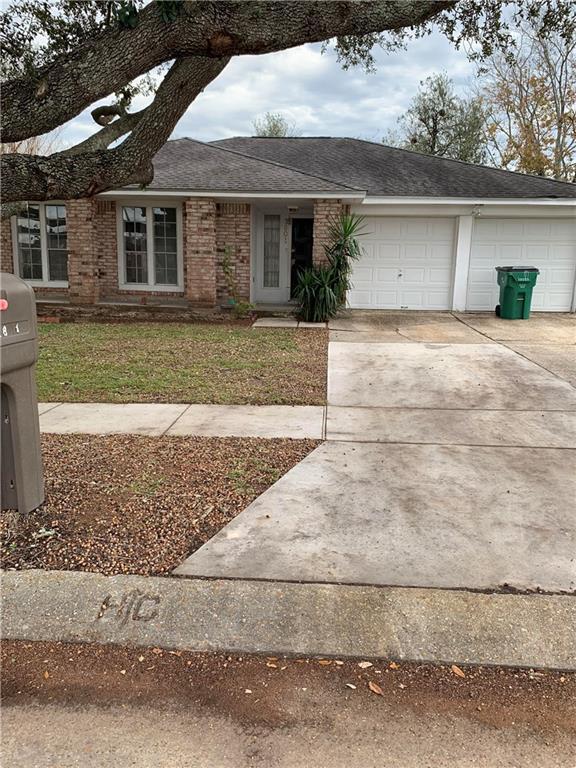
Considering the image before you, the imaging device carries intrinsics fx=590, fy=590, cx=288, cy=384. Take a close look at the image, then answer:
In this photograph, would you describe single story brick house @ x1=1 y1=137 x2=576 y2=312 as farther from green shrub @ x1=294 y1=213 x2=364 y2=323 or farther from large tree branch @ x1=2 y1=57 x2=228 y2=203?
large tree branch @ x1=2 y1=57 x2=228 y2=203

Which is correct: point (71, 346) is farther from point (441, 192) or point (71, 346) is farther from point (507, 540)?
point (441, 192)

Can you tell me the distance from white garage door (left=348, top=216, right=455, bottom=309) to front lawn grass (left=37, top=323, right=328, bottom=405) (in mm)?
3828

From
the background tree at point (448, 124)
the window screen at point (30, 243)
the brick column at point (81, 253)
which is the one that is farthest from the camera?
the background tree at point (448, 124)

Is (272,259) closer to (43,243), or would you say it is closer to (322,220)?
(322,220)

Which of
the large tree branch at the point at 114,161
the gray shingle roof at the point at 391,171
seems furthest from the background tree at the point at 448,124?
the large tree branch at the point at 114,161

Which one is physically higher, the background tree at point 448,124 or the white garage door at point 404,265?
the background tree at point 448,124

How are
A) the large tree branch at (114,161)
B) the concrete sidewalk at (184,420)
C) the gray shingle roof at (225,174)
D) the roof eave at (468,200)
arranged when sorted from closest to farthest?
the large tree branch at (114,161) → the concrete sidewalk at (184,420) → the gray shingle roof at (225,174) → the roof eave at (468,200)

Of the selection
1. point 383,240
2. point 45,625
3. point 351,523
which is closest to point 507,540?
point 351,523

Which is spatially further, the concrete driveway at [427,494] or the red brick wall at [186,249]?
the red brick wall at [186,249]

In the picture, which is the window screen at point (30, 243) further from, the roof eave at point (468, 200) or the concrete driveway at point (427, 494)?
the concrete driveway at point (427, 494)

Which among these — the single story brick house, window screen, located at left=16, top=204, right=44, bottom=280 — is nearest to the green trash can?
the single story brick house

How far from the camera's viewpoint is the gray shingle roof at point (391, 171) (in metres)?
14.4

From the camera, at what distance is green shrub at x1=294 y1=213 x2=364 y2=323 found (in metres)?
12.7

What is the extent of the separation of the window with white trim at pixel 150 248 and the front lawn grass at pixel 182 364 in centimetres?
263
